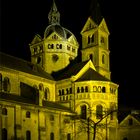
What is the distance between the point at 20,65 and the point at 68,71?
1087 centimetres

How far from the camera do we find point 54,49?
84.0 meters

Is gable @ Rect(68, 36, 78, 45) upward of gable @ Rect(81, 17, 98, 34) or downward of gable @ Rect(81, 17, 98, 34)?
downward

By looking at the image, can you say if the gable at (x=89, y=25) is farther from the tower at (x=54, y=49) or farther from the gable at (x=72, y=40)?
the tower at (x=54, y=49)

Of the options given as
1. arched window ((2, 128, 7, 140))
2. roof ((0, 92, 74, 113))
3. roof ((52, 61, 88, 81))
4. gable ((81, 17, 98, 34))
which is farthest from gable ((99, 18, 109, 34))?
arched window ((2, 128, 7, 140))

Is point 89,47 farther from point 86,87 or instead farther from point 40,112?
point 40,112

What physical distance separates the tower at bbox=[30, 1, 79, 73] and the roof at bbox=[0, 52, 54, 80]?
4.92 m

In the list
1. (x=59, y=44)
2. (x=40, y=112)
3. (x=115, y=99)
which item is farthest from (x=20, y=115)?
(x=59, y=44)

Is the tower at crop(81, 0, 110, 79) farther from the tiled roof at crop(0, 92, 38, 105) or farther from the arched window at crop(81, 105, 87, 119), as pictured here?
the tiled roof at crop(0, 92, 38, 105)

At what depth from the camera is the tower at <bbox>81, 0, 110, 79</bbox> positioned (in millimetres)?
82688

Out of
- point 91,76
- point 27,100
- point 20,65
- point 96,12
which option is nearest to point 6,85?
point 27,100

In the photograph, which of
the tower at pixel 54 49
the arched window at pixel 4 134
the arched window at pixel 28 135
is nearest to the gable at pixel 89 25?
the tower at pixel 54 49

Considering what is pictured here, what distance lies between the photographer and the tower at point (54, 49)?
275 feet

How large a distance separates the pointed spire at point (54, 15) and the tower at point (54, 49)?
2797 millimetres

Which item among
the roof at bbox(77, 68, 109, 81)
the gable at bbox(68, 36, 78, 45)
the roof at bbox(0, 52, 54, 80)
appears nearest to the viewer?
the roof at bbox(0, 52, 54, 80)
